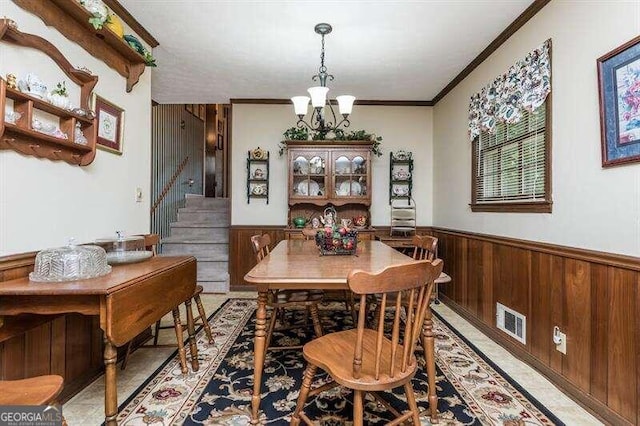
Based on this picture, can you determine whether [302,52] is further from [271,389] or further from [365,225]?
[271,389]

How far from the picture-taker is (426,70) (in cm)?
360

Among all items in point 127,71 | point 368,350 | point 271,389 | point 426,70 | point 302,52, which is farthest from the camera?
A: point 426,70

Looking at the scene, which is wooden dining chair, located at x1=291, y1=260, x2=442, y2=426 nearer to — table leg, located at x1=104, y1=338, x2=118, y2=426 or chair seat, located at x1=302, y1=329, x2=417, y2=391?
chair seat, located at x1=302, y1=329, x2=417, y2=391

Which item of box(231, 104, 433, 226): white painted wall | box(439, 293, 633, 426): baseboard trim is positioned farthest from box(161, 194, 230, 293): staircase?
box(439, 293, 633, 426): baseboard trim

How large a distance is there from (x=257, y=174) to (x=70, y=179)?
2.63 m

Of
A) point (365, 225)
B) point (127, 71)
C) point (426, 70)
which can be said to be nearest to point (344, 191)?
point (365, 225)

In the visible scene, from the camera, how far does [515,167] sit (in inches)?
107

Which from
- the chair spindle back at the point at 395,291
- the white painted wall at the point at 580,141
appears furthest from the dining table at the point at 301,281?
the white painted wall at the point at 580,141

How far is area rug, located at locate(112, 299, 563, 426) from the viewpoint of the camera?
1746mm

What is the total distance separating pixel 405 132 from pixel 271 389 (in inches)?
146

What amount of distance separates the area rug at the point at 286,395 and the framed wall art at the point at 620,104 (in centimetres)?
137

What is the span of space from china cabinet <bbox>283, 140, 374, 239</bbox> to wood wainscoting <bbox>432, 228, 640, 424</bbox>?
1750 mm

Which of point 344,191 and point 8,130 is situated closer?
point 8,130

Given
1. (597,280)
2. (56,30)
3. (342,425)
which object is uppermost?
(56,30)
